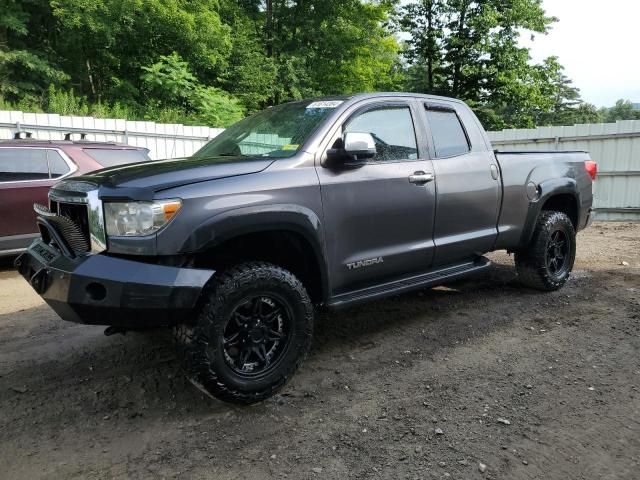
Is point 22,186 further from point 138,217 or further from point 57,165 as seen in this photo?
point 138,217

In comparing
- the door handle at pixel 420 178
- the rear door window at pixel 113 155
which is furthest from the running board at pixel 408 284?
the rear door window at pixel 113 155

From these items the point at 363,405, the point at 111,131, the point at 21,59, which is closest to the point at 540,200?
the point at 363,405

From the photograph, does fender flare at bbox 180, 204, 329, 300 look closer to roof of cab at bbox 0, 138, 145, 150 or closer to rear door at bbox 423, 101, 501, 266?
rear door at bbox 423, 101, 501, 266

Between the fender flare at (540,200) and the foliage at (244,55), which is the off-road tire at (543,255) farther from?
the foliage at (244,55)

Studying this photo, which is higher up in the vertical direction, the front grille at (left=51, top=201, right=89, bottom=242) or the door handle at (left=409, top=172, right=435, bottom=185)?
the door handle at (left=409, top=172, right=435, bottom=185)

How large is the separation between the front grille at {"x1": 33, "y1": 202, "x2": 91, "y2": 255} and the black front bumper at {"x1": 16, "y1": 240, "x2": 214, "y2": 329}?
0.19 m

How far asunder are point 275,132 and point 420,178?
1136mm

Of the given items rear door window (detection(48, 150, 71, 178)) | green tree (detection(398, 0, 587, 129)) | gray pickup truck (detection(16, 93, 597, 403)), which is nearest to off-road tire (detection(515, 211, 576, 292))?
gray pickup truck (detection(16, 93, 597, 403))

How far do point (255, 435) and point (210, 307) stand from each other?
2.35 ft

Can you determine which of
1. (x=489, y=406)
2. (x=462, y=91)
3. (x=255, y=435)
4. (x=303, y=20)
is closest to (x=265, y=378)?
(x=255, y=435)

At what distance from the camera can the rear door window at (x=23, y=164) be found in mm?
6379

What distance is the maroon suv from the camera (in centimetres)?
632

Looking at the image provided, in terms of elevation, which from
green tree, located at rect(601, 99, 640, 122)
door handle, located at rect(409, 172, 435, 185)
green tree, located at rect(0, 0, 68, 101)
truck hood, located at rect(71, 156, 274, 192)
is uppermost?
green tree, located at rect(601, 99, 640, 122)

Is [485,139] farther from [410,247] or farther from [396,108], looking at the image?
[410,247]
